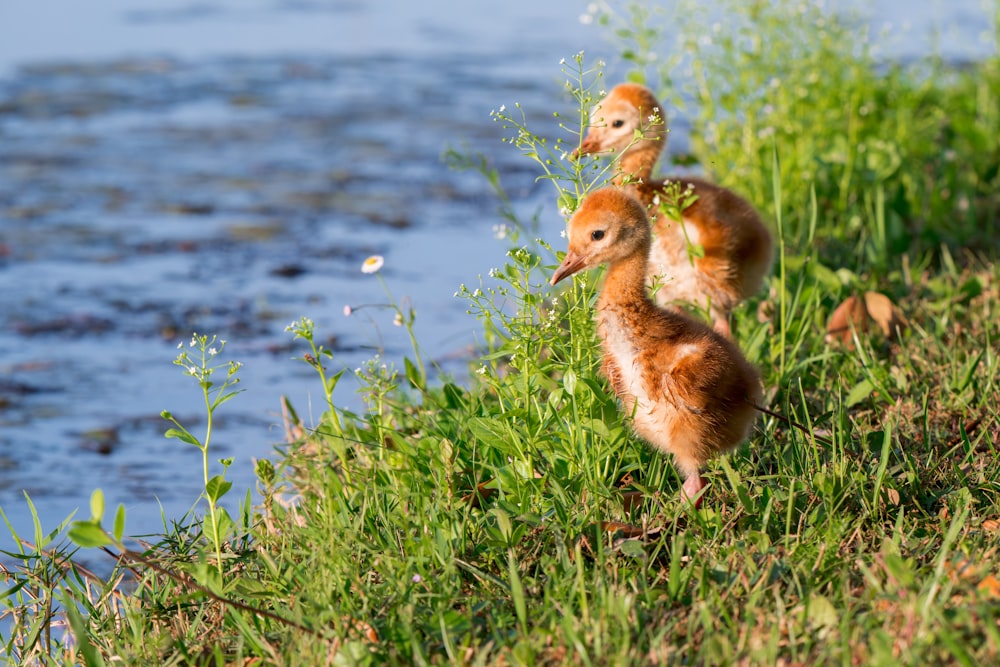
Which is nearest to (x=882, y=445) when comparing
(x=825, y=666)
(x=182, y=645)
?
(x=825, y=666)

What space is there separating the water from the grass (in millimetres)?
724

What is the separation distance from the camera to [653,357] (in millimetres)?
3973

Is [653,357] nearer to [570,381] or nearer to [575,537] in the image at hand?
[570,381]

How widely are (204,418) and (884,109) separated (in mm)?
5105

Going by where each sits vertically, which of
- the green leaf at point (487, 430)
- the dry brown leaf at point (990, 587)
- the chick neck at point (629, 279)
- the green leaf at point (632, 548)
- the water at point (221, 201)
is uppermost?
the chick neck at point (629, 279)

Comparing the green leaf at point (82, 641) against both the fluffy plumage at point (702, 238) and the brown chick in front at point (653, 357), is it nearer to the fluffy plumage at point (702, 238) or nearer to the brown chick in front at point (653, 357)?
the brown chick in front at point (653, 357)

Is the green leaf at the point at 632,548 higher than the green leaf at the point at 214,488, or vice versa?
the green leaf at the point at 214,488

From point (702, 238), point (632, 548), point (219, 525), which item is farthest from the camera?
point (702, 238)

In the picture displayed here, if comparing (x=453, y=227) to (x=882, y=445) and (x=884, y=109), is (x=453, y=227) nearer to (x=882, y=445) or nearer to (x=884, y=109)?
(x=884, y=109)

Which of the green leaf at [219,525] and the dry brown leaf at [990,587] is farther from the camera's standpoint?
the green leaf at [219,525]

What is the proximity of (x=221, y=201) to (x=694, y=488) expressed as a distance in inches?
234

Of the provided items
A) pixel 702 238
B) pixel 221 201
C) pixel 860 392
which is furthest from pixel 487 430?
pixel 221 201

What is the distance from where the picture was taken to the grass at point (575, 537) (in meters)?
3.28

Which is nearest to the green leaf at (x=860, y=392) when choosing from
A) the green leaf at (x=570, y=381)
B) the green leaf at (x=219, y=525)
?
the green leaf at (x=570, y=381)
